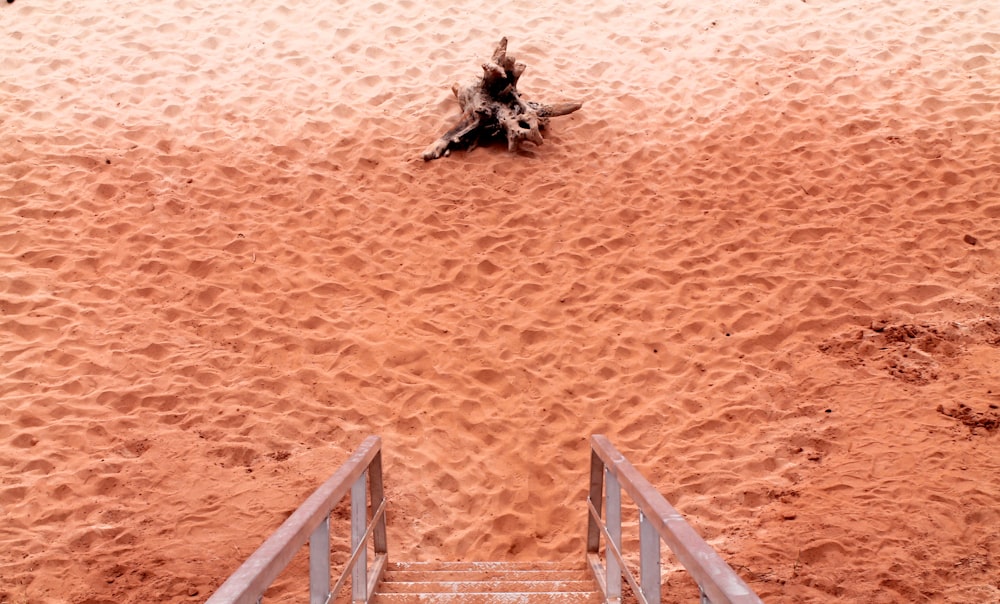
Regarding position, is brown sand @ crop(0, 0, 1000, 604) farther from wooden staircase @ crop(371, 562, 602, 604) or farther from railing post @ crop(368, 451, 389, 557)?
railing post @ crop(368, 451, 389, 557)

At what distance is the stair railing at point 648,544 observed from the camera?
4.67 feet

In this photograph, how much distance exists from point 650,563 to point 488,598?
1057 millimetres

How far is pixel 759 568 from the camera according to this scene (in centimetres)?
372

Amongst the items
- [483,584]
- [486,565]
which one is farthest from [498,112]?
[483,584]

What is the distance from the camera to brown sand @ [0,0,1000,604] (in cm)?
423

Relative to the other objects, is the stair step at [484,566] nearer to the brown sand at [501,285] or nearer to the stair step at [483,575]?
the stair step at [483,575]

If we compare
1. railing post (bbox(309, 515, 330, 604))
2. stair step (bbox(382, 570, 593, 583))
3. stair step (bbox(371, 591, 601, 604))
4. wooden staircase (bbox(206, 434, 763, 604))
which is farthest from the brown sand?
railing post (bbox(309, 515, 330, 604))

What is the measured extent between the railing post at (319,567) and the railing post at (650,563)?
840 mm

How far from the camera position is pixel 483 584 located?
10.4 feet

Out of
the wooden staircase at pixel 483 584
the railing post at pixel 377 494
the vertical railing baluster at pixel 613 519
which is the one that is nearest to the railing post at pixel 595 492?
the wooden staircase at pixel 483 584

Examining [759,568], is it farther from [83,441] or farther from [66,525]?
Answer: [83,441]

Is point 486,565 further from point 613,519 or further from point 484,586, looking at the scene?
point 613,519

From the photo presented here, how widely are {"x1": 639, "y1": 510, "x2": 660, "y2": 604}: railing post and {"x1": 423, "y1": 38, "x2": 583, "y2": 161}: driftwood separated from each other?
6349 millimetres

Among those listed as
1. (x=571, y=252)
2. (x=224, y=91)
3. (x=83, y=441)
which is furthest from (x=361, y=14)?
(x=83, y=441)
